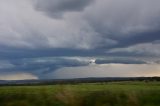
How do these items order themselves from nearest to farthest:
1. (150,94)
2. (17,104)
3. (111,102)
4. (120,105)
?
(17,104) → (120,105) → (111,102) → (150,94)

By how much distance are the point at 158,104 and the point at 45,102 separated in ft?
33.4

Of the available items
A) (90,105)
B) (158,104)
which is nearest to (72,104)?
(90,105)

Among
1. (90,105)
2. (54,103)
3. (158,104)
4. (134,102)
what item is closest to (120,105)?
(90,105)

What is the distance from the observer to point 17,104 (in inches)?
831

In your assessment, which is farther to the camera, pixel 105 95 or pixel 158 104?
pixel 158 104

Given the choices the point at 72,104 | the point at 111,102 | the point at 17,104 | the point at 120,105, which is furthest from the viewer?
the point at 111,102

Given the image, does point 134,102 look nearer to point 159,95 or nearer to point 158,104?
point 158,104

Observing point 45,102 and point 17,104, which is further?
point 45,102

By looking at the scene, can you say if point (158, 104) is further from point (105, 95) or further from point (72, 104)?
point (72, 104)

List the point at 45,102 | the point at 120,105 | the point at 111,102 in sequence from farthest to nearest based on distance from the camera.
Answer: the point at 45,102 → the point at 111,102 → the point at 120,105

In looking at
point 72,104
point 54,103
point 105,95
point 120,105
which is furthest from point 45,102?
point 72,104

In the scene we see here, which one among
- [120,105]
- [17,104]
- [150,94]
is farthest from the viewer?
[150,94]

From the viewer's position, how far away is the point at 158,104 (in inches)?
1243

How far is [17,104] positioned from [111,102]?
798 centimetres
